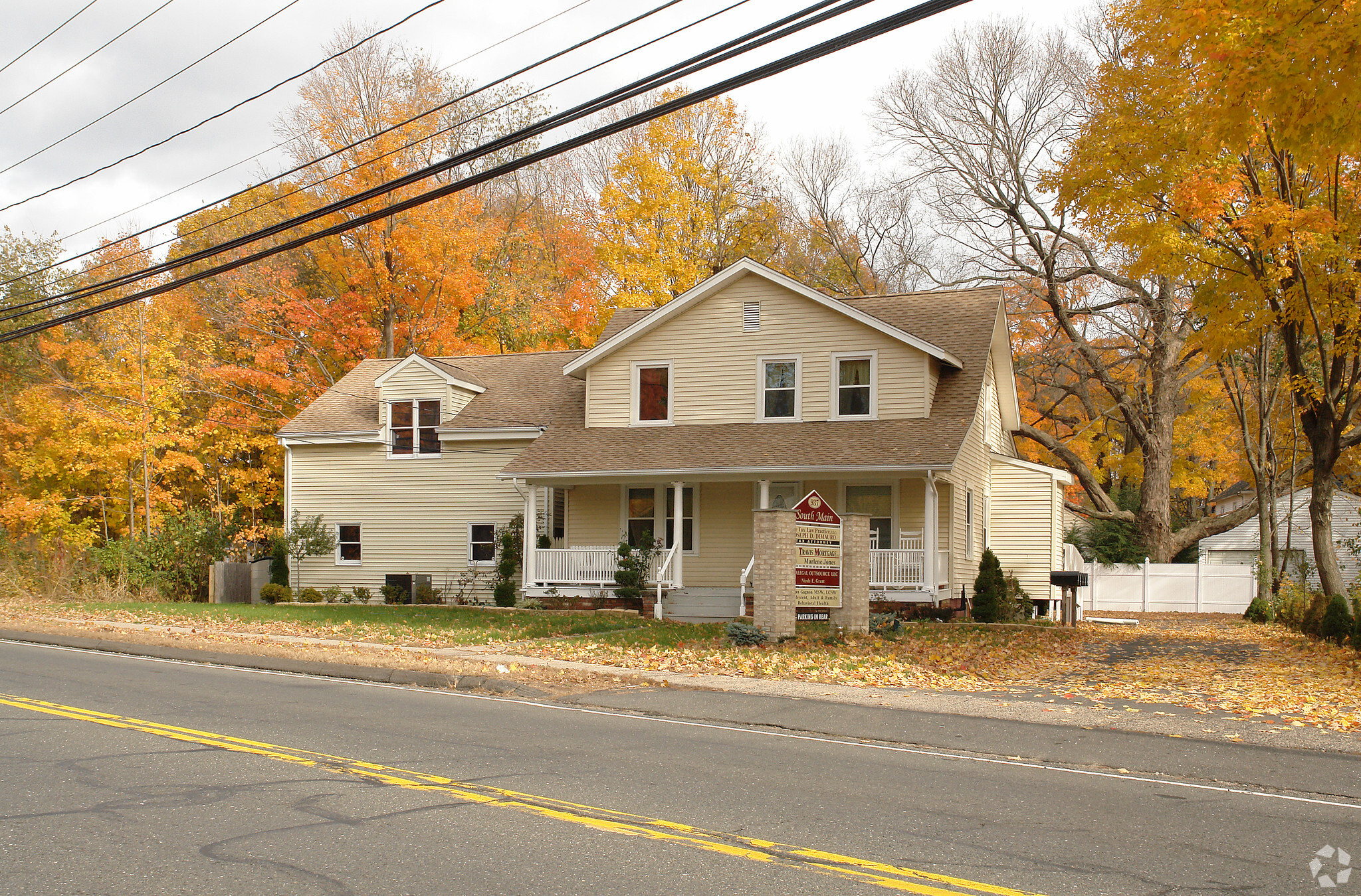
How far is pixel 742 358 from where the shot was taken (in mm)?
25016

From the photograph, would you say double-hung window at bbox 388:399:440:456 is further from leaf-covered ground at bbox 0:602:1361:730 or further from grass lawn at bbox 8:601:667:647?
leaf-covered ground at bbox 0:602:1361:730

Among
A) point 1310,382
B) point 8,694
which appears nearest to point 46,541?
point 8,694

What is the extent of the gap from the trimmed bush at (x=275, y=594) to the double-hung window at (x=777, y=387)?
45.6 feet

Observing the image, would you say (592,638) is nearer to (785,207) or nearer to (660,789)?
(660,789)

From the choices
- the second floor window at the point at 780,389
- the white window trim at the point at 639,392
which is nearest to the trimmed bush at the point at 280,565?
the white window trim at the point at 639,392

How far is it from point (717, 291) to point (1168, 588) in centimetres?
1917

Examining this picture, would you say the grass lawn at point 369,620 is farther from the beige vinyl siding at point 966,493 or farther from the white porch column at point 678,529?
the beige vinyl siding at point 966,493

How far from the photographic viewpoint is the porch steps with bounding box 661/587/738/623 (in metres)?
23.0

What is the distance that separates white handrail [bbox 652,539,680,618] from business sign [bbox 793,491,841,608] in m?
6.12

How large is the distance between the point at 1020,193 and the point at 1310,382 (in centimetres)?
1669

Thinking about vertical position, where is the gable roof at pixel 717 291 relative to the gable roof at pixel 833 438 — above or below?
above

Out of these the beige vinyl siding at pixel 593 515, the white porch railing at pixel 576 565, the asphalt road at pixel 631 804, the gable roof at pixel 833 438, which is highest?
the gable roof at pixel 833 438

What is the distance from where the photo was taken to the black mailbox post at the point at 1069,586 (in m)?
24.3

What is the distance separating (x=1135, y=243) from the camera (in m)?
19.6
